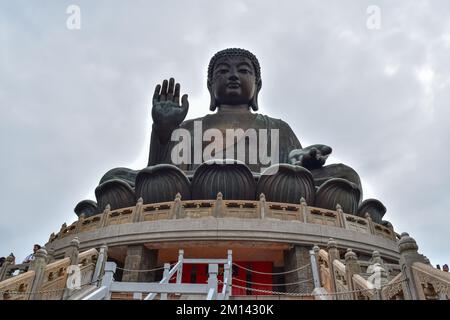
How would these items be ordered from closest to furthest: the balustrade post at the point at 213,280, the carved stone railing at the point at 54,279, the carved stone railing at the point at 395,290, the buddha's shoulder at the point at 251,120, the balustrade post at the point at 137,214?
the balustrade post at the point at 213,280 → the carved stone railing at the point at 395,290 → the carved stone railing at the point at 54,279 → the balustrade post at the point at 137,214 → the buddha's shoulder at the point at 251,120

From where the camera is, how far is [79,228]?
9.38m

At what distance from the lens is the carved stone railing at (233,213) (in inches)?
336

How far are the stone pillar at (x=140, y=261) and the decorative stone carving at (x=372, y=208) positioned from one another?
5.94 meters

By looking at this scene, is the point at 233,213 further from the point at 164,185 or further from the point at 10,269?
the point at 10,269

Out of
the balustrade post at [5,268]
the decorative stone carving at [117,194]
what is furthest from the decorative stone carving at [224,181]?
the balustrade post at [5,268]

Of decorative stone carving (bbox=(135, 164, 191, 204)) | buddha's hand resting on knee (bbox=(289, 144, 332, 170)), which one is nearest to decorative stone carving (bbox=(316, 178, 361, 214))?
buddha's hand resting on knee (bbox=(289, 144, 332, 170))

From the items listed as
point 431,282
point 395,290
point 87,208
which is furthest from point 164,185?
point 431,282

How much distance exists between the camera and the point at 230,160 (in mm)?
9977

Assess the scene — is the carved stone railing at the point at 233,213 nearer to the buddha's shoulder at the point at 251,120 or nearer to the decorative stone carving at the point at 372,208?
the decorative stone carving at the point at 372,208

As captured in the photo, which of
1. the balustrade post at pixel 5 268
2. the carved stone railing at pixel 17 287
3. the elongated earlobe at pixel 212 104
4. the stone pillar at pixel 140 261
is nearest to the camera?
the carved stone railing at pixel 17 287

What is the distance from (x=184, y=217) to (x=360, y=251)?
3.96 meters

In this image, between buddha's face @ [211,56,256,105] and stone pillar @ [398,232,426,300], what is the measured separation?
39.2ft

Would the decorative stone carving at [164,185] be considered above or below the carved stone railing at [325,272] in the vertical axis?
above

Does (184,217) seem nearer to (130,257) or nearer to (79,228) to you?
(130,257)
